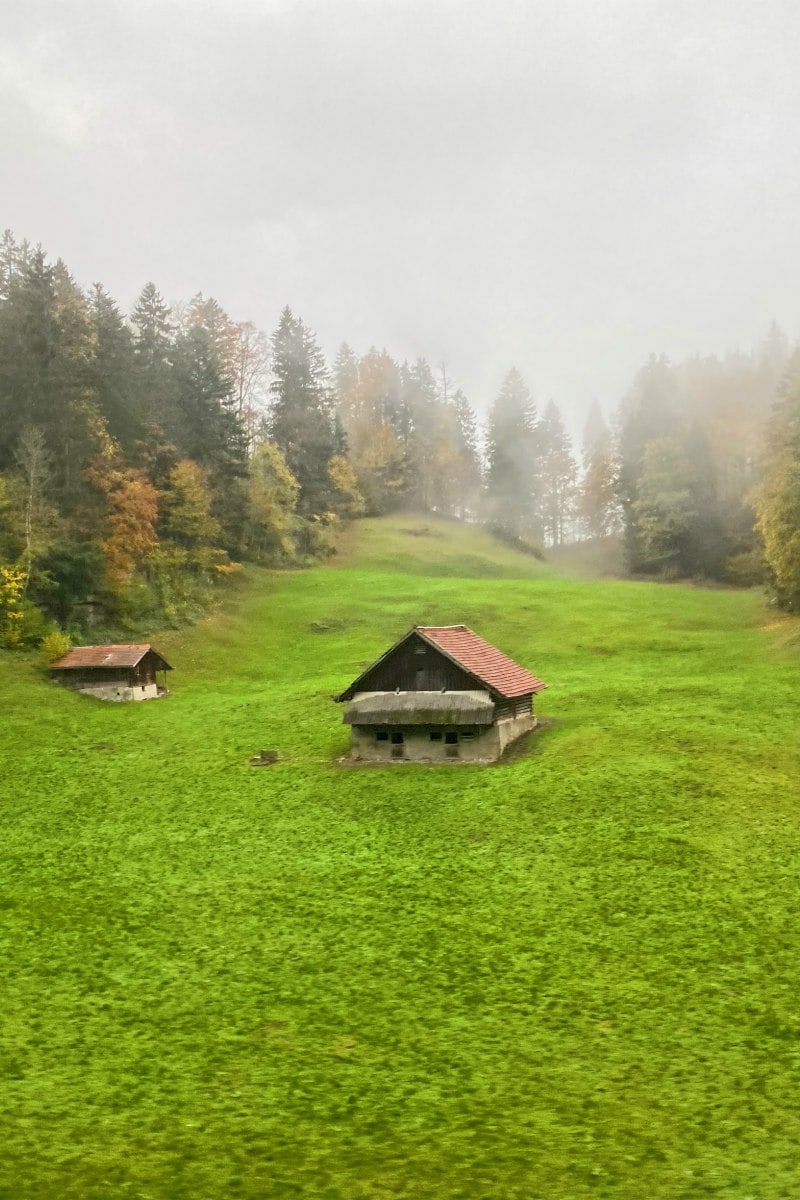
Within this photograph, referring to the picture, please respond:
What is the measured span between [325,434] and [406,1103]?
9087cm

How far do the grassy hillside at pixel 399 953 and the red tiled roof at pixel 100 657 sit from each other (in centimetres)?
169

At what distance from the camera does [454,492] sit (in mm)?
127688

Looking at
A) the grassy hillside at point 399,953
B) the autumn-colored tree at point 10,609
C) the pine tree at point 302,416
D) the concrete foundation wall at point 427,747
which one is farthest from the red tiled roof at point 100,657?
the pine tree at point 302,416

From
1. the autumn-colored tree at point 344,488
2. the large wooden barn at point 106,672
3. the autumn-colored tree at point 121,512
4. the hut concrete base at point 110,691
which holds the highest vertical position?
the autumn-colored tree at point 344,488

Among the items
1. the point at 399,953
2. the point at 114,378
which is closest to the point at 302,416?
the point at 114,378

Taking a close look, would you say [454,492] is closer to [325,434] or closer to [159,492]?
[325,434]

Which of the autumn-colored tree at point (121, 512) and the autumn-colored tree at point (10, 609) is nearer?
the autumn-colored tree at point (10, 609)

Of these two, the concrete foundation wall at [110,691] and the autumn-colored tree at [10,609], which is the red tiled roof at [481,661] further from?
the autumn-colored tree at [10,609]

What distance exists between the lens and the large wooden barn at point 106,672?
162ft

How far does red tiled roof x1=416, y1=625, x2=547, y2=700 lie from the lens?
39.2 m

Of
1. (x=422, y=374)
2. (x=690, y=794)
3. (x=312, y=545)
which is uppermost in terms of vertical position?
(x=422, y=374)

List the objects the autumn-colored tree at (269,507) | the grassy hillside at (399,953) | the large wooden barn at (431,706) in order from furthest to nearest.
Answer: the autumn-colored tree at (269,507)
the large wooden barn at (431,706)
the grassy hillside at (399,953)

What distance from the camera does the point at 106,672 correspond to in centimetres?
4966

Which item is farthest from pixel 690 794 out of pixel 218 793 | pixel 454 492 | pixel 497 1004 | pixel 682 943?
pixel 454 492
